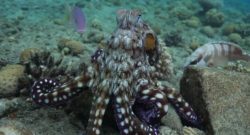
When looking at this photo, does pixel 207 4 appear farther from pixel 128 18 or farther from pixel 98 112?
pixel 98 112

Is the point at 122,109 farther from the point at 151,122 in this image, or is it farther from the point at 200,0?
the point at 200,0

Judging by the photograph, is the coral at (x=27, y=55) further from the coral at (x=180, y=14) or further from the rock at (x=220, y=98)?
the coral at (x=180, y=14)

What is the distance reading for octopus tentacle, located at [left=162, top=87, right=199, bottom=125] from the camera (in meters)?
5.02

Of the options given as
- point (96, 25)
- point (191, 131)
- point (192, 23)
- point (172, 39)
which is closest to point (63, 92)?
point (191, 131)

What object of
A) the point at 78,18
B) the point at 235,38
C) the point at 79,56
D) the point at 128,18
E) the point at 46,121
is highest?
the point at 128,18

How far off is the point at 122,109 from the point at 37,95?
53.9 inches

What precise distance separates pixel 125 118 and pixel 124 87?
421 mm

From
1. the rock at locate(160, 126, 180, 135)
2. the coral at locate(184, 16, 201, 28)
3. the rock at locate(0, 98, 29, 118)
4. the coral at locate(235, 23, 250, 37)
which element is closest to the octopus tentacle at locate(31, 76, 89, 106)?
the rock at locate(0, 98, 29, 118)

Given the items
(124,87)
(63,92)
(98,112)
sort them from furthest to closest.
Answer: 1. (63,92)
2. (124,87)
3. (98,112)

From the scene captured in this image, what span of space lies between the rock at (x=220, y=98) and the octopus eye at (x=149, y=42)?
0.84m

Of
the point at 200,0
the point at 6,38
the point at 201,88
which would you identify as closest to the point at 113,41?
the point at 201,88

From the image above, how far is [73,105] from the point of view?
17.2 feet

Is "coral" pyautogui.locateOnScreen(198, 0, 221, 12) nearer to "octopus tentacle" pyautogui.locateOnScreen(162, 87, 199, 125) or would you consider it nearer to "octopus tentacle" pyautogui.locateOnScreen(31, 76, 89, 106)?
"octopus tentacle" pyautogui.locateOnScreen(162, 87, 199, 125)

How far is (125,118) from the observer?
435cm
